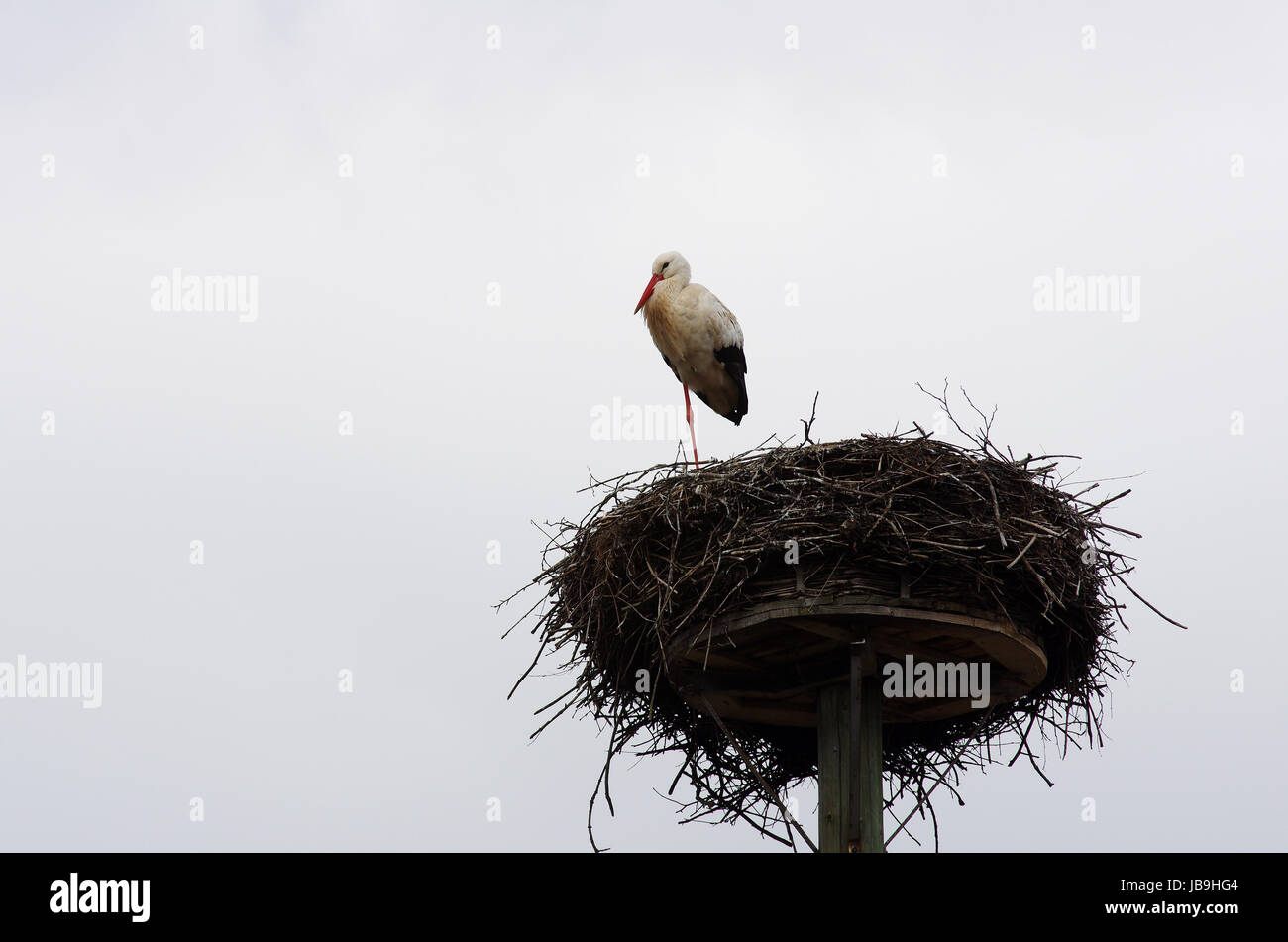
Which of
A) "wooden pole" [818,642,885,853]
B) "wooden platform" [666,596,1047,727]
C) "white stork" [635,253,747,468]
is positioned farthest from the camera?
"white stork" [635,253,747,468]

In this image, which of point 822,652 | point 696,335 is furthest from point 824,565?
point 696,335

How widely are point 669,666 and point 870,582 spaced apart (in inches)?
41.5

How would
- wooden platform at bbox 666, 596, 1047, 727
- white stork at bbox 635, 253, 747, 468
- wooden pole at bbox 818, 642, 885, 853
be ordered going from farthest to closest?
white stork at bbox 635, 253, 747, 468, wooden pole at bbox 818, 642, 885, 853, wooden platform at bbox 666, 596, 1047, 727

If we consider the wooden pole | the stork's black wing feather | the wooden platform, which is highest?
the stork's black wing feather

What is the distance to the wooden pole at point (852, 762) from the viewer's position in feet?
22.7

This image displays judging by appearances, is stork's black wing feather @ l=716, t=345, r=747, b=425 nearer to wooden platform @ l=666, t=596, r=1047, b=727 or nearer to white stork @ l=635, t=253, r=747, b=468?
white stork @ l=635, t=253, r=747, b=468

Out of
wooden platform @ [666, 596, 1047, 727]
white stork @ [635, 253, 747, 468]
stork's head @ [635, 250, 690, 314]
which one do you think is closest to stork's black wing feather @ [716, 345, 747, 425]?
white stork @ [635, 253, 747, 468]

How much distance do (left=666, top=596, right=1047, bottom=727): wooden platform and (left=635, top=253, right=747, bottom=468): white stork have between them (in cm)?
315

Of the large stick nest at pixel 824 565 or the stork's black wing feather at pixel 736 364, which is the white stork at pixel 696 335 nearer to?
the stork's black wing feather at pixel 736 364

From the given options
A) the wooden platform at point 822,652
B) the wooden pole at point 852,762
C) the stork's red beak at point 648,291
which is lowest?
the wooden pole at point 852,762

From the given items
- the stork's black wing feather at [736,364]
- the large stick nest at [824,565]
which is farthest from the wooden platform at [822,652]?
the stork's black wing feather at [736,364]

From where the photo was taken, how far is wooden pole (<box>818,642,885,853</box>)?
692cm

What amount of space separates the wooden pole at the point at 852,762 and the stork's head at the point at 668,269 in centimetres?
400
